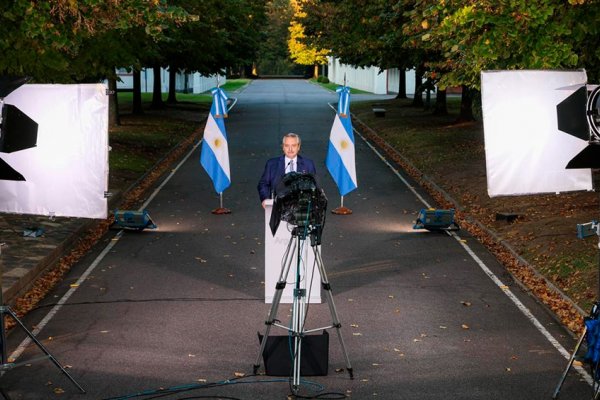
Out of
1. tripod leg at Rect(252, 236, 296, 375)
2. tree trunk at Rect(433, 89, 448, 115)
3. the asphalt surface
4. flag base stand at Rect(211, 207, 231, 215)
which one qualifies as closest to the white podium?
the asphalt surface

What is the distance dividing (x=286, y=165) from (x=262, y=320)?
6.13ft

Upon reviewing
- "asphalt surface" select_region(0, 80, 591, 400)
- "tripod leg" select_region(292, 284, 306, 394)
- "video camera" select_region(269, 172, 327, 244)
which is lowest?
"asphalt surface" select_region(0, 80, 591, 400)

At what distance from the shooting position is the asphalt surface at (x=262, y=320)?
10.9m

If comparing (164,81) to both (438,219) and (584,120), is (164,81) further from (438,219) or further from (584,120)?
(584,120)

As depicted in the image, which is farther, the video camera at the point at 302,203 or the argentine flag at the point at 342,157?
the argentine flag at the point at 342,157

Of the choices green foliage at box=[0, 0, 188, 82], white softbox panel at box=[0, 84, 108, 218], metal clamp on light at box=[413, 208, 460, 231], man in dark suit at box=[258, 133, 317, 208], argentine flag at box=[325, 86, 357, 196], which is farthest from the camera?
argentine flag at box=[325, 86, 357, 196]

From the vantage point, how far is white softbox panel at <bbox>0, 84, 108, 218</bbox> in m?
11.6

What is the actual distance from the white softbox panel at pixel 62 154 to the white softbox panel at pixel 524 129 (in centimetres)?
388

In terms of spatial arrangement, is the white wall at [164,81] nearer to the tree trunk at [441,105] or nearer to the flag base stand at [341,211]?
the tree trunk at [441,105]

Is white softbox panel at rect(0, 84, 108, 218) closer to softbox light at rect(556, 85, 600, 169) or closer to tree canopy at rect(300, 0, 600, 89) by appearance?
softbox light at rect(556, 85, 600, 169)

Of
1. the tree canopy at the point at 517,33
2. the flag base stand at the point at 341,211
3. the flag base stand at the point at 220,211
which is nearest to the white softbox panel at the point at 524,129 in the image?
the tree canopy at the point at 517,33

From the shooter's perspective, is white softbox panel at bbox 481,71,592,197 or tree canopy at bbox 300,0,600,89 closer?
white softbox panel at bbox 481,71,592,197

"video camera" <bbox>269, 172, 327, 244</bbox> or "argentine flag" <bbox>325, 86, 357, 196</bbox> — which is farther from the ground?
"video camera" <bbox>269, 172, 327, 244</bbox>

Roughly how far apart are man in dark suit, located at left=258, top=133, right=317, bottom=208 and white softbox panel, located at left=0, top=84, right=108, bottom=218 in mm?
2254
